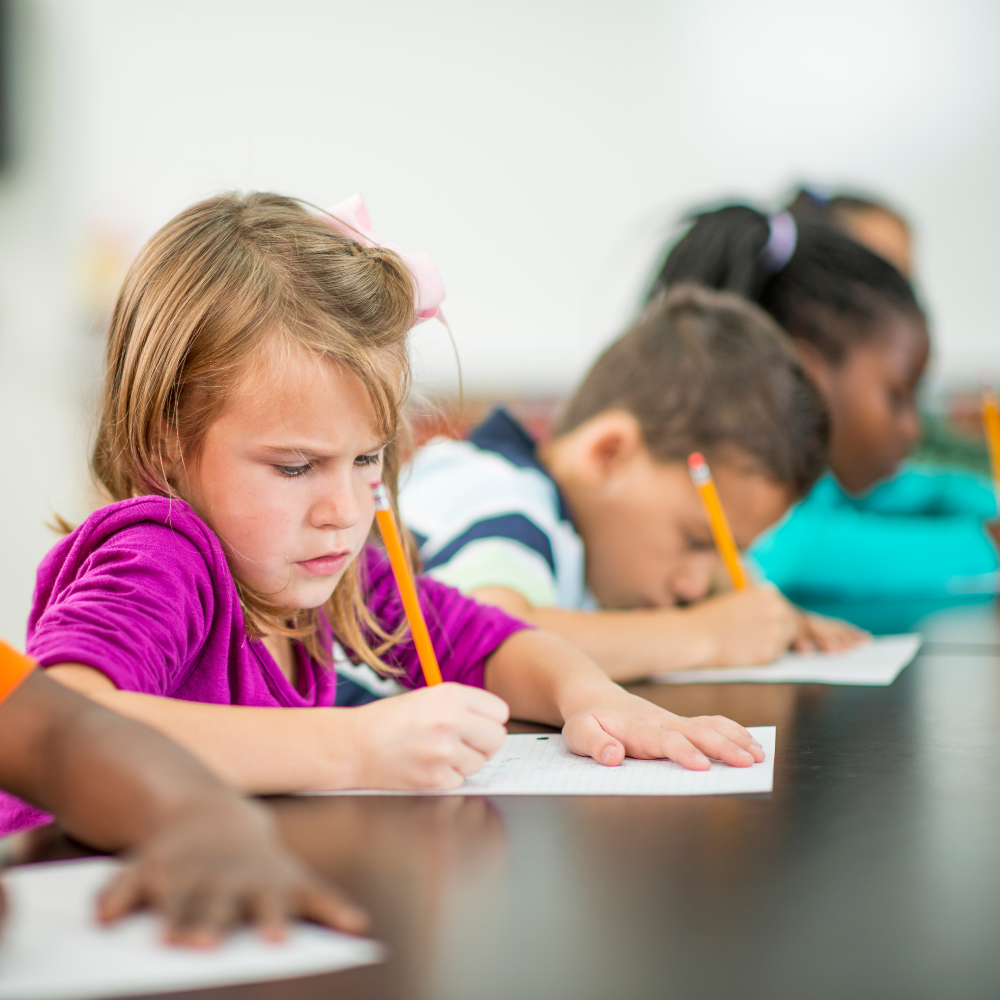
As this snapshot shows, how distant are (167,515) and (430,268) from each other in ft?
0.84

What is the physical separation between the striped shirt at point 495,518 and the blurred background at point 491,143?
1.12 metres

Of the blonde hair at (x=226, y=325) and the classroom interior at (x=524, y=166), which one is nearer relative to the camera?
the blonde hair at (x=226, y=325)

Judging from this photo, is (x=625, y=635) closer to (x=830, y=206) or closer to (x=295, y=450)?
(x=295, y=450)

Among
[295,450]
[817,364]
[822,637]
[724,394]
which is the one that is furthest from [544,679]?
[817,364]

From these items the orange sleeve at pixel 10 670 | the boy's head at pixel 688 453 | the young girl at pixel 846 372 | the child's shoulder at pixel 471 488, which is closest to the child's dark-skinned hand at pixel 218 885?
the orange sleeve at pixel 10 670

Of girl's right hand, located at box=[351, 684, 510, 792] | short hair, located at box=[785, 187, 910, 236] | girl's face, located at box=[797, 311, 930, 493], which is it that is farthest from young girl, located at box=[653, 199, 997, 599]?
girl's right hand, located at box=[351, 684, 510, 792]

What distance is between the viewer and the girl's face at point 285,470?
64cm

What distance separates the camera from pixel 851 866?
0.41 meters

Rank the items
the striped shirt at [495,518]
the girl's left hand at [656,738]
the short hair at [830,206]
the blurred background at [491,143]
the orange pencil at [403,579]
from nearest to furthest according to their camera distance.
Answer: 1. the girl's left hand at [656,738]
2. the orange pencil at [403,579]
3. the striped shirt at [495,518]
4. the short hair at [830,206]
5. the blurred background at [491,143]

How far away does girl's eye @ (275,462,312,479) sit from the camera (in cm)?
64

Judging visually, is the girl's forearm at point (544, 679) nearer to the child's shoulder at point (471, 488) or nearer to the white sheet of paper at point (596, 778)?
the white sheet of paper at point (596, 778)

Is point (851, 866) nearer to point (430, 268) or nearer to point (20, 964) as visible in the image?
point (20, 964)

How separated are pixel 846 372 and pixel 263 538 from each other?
1019 mm

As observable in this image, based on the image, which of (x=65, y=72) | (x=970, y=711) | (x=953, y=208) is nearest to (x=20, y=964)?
(x=970, y=711)
